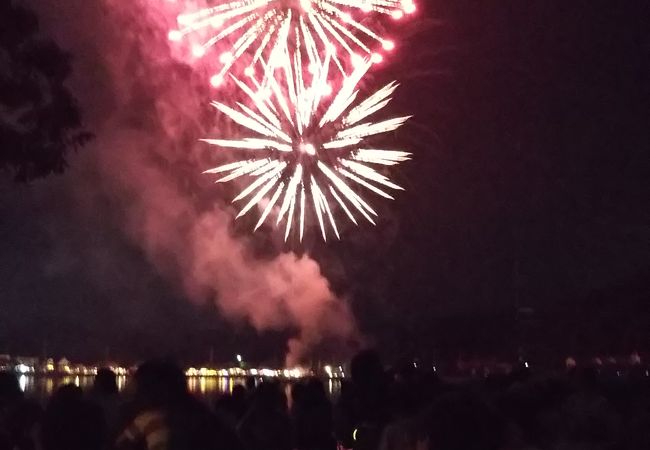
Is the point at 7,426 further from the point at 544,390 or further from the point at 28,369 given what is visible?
the point at 28,369

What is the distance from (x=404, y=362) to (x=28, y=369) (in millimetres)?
103851

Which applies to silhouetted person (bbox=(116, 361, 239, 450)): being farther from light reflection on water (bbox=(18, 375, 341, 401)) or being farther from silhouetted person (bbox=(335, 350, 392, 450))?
silhouetted person (bbox=(335, 350, 392, 450))

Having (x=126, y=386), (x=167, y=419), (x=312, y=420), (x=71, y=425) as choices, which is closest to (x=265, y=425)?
(x=312, y=420)

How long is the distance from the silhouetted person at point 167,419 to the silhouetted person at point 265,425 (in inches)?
141

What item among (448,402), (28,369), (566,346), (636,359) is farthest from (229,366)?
(448,402)

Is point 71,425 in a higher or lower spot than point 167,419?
higher

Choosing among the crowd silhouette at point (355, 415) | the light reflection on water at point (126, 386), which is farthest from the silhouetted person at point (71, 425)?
the light reflection on water at point (126, 386)

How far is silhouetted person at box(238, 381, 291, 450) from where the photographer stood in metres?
10.3

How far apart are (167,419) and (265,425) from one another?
13.5ft

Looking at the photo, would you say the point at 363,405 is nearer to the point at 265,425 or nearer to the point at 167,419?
the point at 265,425

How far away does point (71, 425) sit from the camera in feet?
Answer: 30.2

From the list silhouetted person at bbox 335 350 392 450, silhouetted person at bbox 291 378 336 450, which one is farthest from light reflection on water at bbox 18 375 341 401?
silhouetted person at bbox 335 350 392 450

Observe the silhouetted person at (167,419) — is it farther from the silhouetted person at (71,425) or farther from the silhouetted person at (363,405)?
the silhouetted person at (71,425)

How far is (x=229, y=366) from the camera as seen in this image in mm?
106188
